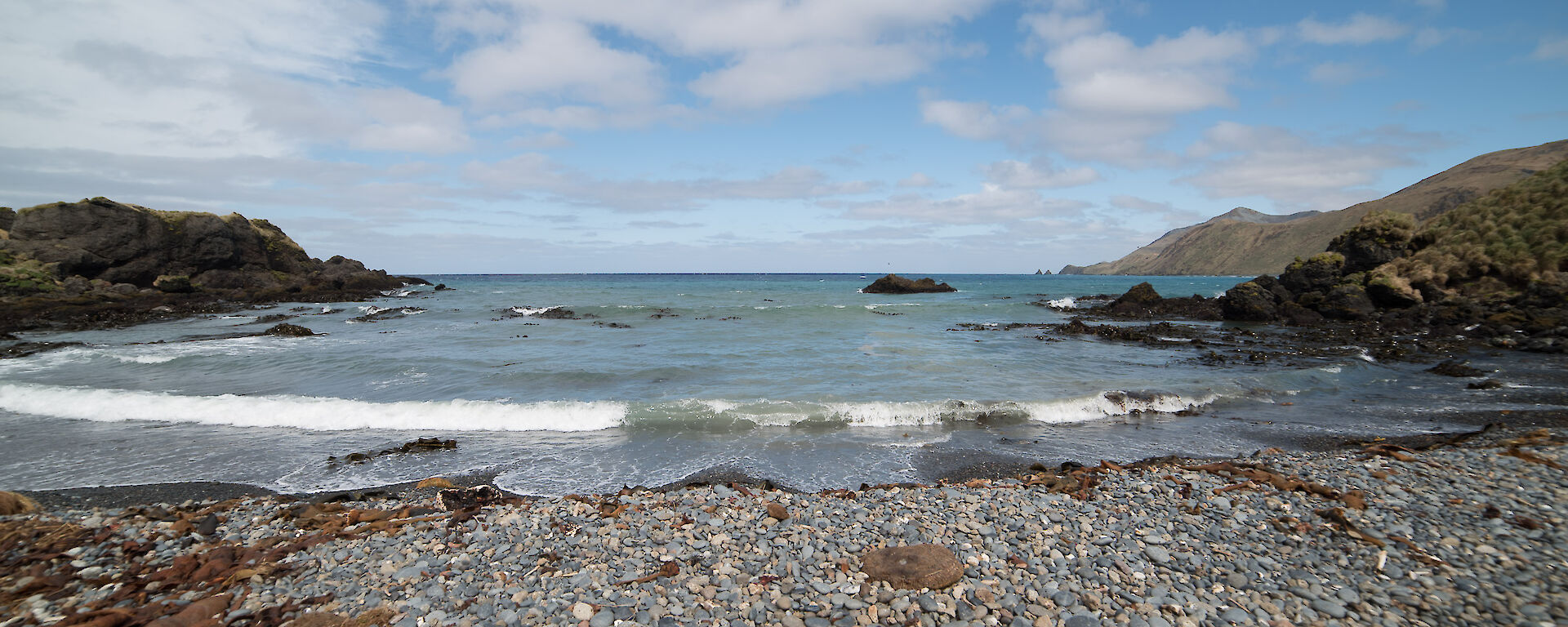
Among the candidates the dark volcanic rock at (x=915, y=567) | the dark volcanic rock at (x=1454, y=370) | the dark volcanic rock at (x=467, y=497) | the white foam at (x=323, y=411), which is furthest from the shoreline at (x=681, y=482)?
the dark volcanic rock at (x=1454, y=370)

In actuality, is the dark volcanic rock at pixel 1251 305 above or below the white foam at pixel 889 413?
above

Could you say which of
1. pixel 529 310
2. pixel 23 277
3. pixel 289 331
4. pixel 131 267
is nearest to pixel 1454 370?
pixel 289 331

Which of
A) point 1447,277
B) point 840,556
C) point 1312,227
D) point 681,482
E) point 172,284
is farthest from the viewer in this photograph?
point 1312,227

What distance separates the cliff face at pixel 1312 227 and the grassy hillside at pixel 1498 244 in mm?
34149

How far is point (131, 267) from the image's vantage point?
36.8m

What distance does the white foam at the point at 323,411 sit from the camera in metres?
10.4

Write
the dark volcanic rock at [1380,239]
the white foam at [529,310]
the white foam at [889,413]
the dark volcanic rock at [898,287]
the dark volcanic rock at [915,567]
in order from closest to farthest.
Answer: the dark volcanic rock at [915,567], the white foam at [889,413], the dark volcanic rock at [1380,239], the white foam at [529,310], the dark volcanic rock at [898,287]

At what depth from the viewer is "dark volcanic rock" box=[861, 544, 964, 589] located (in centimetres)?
416

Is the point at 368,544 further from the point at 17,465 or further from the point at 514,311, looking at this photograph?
the point at 514,311

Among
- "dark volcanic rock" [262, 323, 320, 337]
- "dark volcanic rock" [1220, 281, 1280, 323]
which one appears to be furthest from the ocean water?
"dark volcanic rock" [1220, 281, 1280, 323]

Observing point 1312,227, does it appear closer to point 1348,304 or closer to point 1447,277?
point 1447,277

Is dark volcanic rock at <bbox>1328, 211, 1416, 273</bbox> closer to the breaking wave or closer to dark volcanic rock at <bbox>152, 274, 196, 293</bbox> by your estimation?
the breaking wave

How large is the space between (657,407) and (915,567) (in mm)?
7506

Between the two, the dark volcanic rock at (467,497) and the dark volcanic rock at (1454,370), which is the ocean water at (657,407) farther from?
the dark volcanic rock at (467,497)
